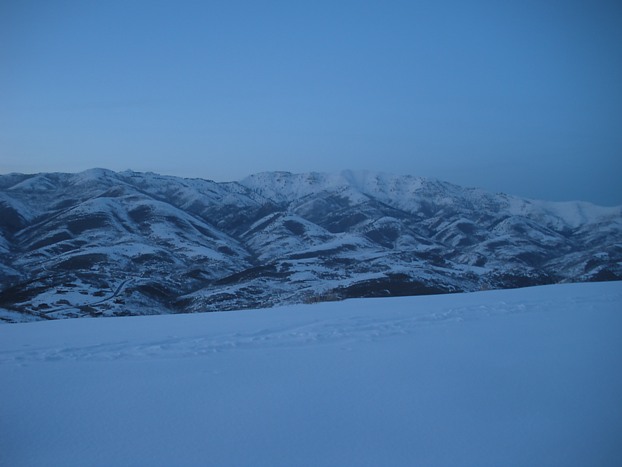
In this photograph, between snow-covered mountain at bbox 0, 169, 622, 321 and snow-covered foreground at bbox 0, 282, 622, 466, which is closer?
snow-covered foreground at bbox 0, 282, 622, 466

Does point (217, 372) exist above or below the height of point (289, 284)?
above

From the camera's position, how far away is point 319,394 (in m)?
5.50

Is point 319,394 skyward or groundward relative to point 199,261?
skyward

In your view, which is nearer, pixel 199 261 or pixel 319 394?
pixel 319 394

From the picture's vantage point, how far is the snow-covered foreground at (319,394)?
4.25 metres

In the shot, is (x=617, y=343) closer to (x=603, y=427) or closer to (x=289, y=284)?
(x=603, y=427)

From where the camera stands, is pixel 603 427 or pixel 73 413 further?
pixel 73 413

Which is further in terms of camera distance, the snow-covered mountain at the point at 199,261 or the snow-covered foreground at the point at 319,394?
the snow-covered mountain at the point at 199,261

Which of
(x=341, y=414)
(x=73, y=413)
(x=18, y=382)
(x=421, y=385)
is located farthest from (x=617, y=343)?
(x=18, y=382)

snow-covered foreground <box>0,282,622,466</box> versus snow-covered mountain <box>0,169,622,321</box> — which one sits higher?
snow-covered foreground <box>0,282,622,466</box>

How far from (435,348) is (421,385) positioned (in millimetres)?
1852

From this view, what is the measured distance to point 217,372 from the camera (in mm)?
6418

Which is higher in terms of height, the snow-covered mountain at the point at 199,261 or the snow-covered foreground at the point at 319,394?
the snow-covered foreground at the point at 319,394

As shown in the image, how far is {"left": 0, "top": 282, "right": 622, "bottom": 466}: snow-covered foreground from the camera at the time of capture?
4250mm
